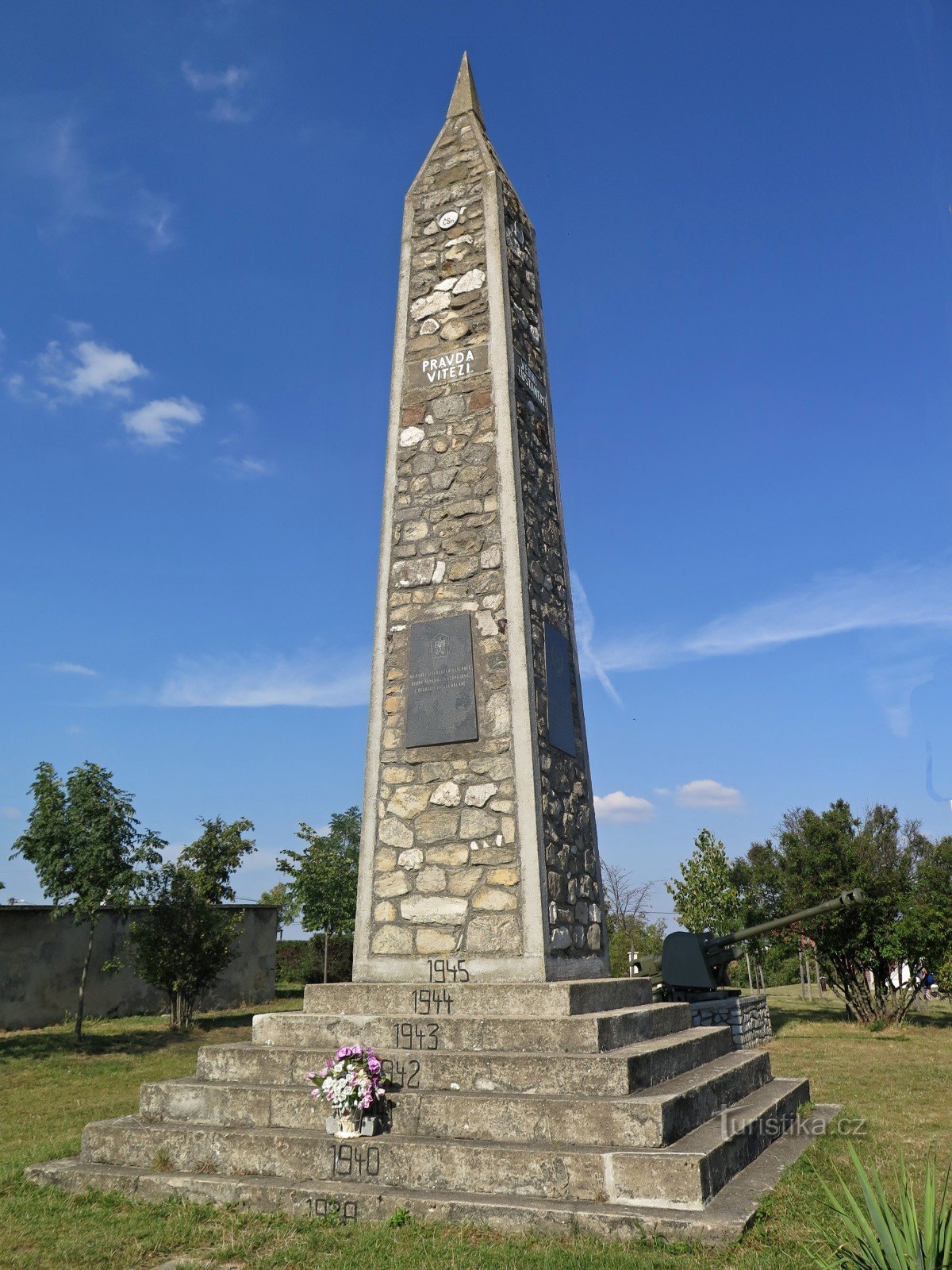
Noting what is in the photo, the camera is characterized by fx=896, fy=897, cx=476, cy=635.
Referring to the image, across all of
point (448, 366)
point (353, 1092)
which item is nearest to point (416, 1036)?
point (353, 1092)

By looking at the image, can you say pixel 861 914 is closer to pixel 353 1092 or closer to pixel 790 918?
pixel 790 918

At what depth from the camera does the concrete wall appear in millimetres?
18844

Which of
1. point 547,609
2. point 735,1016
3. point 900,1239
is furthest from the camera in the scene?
point 735,1016

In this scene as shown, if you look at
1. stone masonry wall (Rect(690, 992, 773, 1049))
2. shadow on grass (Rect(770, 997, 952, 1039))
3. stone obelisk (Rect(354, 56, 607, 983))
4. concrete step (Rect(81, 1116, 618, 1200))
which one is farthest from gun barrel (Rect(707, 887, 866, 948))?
concrete step (Rect(81, 1116, 618, 1200))

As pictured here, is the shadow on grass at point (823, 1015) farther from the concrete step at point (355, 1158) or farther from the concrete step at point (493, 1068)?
the concrete step at point (355, 1158)

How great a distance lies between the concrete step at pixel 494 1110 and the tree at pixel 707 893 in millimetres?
15568

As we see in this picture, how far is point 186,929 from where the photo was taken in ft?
60.2

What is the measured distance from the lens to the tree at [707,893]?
69.9 feet

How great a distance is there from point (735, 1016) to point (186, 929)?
428 inches

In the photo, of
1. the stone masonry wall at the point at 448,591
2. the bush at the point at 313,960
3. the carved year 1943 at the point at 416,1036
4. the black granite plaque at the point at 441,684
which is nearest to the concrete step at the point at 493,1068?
the carved year 1943 at the point at 416,1036

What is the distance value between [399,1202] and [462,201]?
850 cm

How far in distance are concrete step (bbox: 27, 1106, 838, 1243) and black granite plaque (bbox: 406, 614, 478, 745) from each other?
323cm

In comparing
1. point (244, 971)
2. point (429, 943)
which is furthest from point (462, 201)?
point (244, 971)

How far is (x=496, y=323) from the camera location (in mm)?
8352
